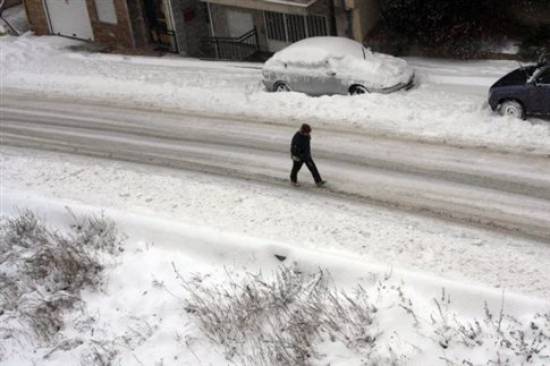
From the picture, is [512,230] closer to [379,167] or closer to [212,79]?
[379,167]

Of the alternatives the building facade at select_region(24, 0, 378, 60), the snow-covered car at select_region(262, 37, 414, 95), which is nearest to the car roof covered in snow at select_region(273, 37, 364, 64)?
the snow-covered car at select_region(262, 37, 414, 95)

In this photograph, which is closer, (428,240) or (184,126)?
A: (428,240)

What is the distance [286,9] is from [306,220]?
11.4 meters

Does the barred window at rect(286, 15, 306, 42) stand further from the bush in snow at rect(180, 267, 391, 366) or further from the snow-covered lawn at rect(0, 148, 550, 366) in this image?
the bush in snow at rect(180, 267, 391, 366)

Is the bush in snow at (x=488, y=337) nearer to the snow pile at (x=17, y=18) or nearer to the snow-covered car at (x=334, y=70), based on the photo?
the snow-covered car at (x=334, y=70)

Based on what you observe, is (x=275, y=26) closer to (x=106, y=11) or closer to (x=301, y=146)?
(x=106, y=11)

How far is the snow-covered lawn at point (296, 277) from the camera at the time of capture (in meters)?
10.9

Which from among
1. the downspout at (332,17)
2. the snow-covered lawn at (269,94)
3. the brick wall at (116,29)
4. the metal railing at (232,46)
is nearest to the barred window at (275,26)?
the metal railing at (232,46)

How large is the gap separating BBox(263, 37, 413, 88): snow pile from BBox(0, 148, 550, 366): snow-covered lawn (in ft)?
19.2

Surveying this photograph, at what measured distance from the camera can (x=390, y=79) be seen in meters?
19.9

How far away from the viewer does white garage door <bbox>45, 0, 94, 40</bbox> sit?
30641 mm

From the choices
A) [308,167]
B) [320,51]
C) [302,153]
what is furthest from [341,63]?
[302,153]

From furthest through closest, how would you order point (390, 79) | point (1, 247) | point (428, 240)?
point (390, 79) < point (1, 247) < point (428, 240)

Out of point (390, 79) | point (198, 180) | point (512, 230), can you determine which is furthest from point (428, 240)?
point (390, 79)
